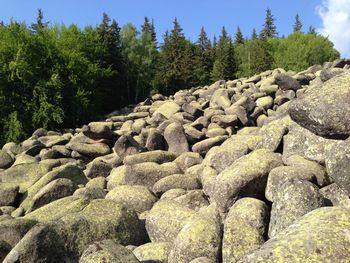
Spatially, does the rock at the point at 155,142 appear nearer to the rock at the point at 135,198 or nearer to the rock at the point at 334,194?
the rock at the point at 135,198

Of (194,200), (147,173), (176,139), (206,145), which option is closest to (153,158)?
(206,145)

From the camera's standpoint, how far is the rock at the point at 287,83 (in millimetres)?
26734

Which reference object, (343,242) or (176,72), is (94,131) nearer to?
(343,242)

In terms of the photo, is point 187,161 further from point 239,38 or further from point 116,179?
point 239,38

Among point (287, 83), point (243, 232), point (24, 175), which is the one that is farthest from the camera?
point (287, 83)

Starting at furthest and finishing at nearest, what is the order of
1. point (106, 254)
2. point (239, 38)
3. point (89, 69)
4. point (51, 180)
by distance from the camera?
point (239, 38) < point (89, 69) < point (51, 180) < point (106, 254)

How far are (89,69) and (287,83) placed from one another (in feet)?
76.1

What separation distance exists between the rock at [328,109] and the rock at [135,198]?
5221mm

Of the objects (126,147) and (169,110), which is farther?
(169,110)

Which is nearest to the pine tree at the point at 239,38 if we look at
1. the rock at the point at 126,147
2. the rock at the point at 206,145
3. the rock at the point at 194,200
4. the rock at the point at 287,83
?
the rock at the point at 287,83

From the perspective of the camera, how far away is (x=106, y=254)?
7.06 metres

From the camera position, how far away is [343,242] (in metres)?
5.74

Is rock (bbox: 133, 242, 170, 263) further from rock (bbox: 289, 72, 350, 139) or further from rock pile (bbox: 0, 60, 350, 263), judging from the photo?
rock (bbox: 289, 72, 350, 139)

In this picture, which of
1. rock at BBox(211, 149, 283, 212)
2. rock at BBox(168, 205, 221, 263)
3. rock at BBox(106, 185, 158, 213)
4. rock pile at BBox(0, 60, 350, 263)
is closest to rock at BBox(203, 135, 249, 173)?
rock pile at BBox(0, 60, 350, 263)
